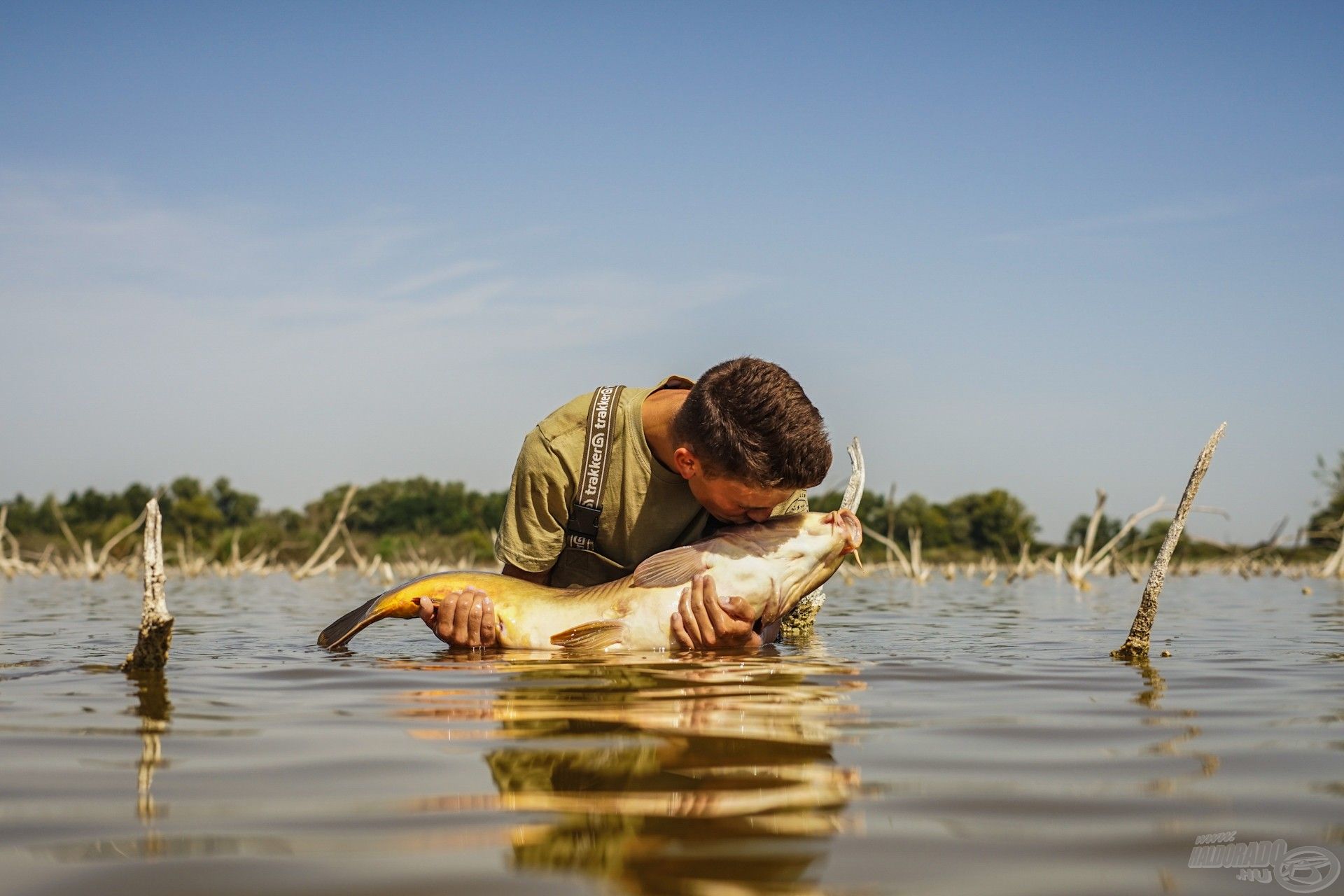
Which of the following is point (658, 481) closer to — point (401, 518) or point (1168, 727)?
Result: point (1168, 727)

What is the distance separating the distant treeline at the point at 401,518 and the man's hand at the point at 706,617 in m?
30.0

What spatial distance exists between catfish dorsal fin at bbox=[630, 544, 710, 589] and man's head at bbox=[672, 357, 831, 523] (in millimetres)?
311

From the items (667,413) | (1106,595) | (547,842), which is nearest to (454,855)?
(547,842)

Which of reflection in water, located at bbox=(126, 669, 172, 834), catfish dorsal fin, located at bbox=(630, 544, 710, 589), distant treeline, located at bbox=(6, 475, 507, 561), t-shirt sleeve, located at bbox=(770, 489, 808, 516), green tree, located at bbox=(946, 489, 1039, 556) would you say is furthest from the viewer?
green tree, located at bbox=(946, 489, 1039, 556)

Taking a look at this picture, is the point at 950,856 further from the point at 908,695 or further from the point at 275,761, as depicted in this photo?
the point at 908,695

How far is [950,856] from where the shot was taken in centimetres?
177

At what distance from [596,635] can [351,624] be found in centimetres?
118

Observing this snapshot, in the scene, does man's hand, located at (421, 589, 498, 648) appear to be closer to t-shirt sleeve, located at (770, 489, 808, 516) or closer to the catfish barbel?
the catfish barbel

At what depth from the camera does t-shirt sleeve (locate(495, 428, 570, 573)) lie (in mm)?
5863

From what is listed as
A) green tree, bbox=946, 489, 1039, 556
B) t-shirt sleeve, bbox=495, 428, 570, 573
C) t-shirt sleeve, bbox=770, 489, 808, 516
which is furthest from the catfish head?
green tree, bbox=946, 489, 1039, 556

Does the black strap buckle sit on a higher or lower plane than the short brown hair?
lower

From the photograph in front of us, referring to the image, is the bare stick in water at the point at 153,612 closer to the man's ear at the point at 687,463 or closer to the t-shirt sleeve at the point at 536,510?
the t-shirt sleeve at the point at 536,510

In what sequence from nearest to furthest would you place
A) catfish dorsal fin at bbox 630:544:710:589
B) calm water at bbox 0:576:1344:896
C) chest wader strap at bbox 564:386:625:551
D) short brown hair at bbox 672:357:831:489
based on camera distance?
calm water at bbox 0:576:1344:896, short brown hair at bbox 672:357:831:489, catfish dorsal fin at bbox 630:544:710:589, chest wader strap at bbox 564:386:625:551

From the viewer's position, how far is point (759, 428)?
4.91m
